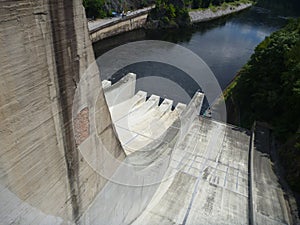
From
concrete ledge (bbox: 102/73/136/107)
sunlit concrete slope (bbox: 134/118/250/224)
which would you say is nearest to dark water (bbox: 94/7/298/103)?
concrete ledge (bbox: 102/73/136/107)

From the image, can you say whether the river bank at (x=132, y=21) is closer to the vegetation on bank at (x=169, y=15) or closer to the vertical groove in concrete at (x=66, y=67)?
the vegetation on bank at (x=169, y=15)

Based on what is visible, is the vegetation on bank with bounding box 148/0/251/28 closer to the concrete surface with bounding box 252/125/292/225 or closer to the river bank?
the river bank

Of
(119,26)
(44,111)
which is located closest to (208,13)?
(119,26)

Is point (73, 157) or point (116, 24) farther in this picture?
point (116, 24)

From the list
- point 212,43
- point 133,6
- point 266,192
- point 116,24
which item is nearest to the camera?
point 266,192

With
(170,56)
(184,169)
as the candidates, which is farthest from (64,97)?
(170,56)

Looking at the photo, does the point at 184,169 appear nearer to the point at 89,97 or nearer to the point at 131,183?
the point at 131,183

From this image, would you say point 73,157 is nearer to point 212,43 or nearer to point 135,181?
point 135,181
